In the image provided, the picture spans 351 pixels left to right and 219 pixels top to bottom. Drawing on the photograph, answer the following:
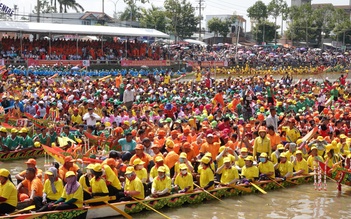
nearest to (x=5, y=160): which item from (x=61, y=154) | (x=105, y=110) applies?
(x=105, y=110)

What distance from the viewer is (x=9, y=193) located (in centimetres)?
966

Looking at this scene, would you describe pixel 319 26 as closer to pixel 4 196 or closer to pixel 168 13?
pixel 168 13

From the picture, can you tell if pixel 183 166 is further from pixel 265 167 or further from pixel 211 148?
pixel 265 167

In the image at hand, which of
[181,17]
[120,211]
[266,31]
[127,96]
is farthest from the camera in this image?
[266,31]

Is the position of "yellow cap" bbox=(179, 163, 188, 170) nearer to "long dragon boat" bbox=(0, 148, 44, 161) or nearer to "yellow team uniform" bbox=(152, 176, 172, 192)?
"yellow team uniform" bbox=(152, 176, 172, 192)

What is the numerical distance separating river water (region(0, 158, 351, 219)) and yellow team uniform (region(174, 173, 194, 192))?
0.52 m

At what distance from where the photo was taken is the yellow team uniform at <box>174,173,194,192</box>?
1197 cm

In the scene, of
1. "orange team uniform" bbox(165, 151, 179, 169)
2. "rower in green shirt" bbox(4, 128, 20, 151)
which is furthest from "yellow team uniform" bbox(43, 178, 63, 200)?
"rower in green shirt" bbox(4, 128, 20, 151)

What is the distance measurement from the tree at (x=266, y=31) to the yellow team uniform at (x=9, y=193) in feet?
221

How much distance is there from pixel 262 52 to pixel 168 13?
12307 mm

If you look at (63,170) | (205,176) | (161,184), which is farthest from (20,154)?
(205,176)

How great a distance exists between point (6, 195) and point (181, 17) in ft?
184

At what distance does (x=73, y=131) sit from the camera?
51.9ft

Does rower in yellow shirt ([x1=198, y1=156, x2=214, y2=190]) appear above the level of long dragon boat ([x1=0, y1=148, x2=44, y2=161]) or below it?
above
